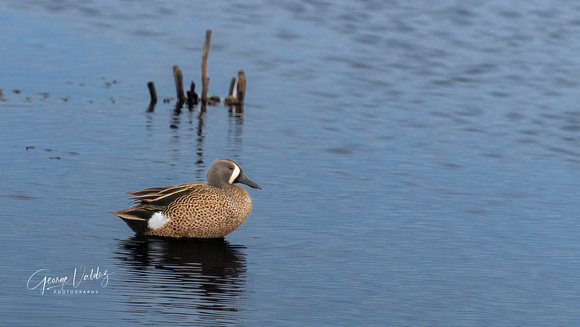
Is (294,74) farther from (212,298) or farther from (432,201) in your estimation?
(212,298)

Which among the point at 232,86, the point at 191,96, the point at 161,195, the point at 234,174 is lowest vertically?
the point at 191,96

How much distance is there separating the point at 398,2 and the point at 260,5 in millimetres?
5385

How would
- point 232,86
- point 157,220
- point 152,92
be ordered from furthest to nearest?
point 232,86 < point 152,92 < point 157,220

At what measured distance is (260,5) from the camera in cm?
3656

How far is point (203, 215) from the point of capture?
1256 centimetres

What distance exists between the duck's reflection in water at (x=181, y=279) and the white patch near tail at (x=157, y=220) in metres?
0.20

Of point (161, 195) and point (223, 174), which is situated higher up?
point (223, 174)

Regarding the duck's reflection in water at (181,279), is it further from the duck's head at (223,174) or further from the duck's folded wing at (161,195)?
the duck's head at (223,174)

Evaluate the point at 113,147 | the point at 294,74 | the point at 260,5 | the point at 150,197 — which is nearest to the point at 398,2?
the point at 260,5

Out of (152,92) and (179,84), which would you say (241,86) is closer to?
(179,84)
